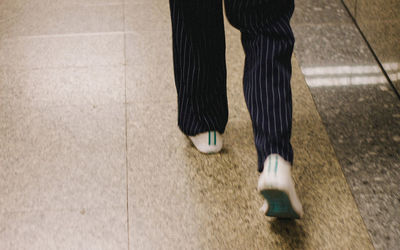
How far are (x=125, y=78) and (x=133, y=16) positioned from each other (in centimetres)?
64

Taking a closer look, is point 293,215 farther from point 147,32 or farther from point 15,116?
point 147,32

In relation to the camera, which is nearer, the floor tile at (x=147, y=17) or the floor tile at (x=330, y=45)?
the floor tile at (x=330, y=45)

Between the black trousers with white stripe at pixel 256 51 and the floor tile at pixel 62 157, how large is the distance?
0.45 m

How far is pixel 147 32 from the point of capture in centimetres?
268

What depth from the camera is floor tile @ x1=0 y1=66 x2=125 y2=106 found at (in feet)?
7.27

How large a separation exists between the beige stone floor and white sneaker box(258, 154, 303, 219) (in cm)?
18

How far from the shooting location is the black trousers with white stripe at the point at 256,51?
55.1 inches

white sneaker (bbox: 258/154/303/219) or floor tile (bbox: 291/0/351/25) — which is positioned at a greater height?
white sneaker (bbox: 258/154/303/219)

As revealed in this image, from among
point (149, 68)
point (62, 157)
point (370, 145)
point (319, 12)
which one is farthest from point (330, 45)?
point (62, 157)

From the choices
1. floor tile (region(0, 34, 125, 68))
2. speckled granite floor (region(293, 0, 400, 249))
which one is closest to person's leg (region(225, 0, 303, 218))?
speckled granite floor (region(293, 0, 400, 249))

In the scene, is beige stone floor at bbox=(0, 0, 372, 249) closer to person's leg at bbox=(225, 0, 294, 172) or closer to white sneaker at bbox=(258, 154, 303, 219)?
white sneaker at bbox=(258, 154, 303, 219)

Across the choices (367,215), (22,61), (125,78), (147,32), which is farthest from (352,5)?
(22,61)

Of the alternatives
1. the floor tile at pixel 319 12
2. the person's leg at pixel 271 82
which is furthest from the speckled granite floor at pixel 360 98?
the person's leg at pixel 271 82

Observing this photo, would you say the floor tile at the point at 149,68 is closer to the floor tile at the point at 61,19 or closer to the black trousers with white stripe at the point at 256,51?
the floor tile at the point at 61,19
